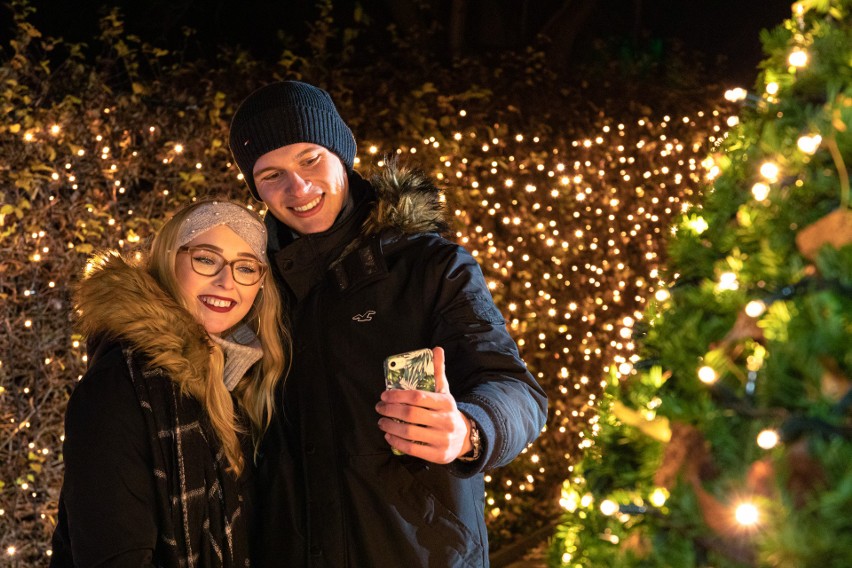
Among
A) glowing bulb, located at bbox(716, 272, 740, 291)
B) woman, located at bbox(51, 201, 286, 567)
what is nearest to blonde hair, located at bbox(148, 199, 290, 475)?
woman, located at bbox(51, 201, 286, 567)

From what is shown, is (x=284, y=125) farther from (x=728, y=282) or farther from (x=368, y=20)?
(x=368, y=20)

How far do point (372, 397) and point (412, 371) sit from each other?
0.50 m

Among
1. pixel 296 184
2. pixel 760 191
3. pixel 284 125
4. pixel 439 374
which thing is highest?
pixel 284 125

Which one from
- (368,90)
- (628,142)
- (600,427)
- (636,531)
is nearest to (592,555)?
(636,531)

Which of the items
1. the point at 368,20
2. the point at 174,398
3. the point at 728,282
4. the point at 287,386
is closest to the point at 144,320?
the point at 174,398

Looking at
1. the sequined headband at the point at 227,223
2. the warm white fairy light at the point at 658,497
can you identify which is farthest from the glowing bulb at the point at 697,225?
the sequined headband at the point at 227,223

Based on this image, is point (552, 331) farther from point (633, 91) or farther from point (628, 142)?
point (633, 91)

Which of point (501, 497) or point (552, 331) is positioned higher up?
point (552, 331)

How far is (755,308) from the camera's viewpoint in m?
0.96

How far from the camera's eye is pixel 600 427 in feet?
4.16

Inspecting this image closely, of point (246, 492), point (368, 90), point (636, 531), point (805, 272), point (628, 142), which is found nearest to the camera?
point (805, 272)

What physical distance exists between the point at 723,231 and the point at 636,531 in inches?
16.6

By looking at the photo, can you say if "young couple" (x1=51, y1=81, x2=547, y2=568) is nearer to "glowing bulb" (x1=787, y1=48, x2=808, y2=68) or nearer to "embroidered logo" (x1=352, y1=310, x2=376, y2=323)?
"embroidered logo" (x1=352, y1=310, x2=376, y2=323)

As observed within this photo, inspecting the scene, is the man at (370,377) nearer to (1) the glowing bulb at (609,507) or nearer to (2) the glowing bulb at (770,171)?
(1) the glowing bulb at (609,507)
